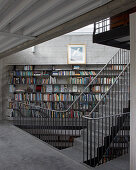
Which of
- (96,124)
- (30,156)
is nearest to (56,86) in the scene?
(96,124)

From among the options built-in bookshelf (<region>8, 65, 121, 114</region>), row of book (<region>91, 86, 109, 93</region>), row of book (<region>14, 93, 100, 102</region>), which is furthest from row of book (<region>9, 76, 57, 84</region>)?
row of book (<region>91, 86, 109, 93</region>)

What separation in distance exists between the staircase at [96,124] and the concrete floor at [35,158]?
31 centimetres

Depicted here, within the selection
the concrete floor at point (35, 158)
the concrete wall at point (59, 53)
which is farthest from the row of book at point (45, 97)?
the concrete floor at point (35, 158)

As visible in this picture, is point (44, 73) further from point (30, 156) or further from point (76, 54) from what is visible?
point (30, 156)

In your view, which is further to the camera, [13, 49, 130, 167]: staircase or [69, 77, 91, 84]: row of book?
[69, 77, 91, 84]: row of book

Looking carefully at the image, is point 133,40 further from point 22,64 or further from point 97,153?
point 22,64

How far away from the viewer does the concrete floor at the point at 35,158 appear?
9.56ft

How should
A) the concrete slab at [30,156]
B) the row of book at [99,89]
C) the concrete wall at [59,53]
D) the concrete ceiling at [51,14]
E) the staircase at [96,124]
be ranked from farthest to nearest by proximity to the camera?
the concrete wall at [59,53], the row of book at [99,89], the staircase at [96,124], the concrete slab at [30,156], the concrete ceiling at [51,14]

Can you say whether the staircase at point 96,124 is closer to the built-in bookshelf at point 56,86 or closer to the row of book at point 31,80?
the built-in bookshelf at point 56,86

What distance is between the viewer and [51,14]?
2.59 meters

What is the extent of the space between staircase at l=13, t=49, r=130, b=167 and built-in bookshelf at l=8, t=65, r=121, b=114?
0.38ft

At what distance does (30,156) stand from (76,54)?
4647mm

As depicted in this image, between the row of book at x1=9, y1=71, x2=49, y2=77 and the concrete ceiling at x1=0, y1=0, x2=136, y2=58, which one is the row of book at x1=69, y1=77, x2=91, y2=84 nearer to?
the row of book at x1=9, y1=71, x2=49, y2=77

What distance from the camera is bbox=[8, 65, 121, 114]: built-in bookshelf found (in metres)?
6.95
